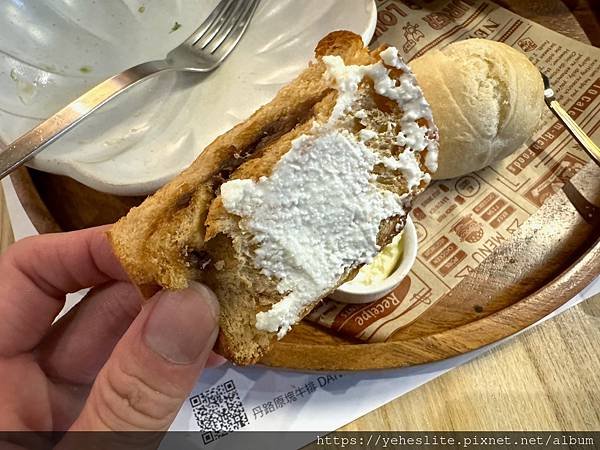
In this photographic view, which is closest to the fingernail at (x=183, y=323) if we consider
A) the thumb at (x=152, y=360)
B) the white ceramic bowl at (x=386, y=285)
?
the thumb at (x=152, y=360)

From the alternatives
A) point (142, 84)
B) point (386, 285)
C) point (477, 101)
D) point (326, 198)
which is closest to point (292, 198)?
point (326, 198)

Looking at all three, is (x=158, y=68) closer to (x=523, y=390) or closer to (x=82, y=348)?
(x=82, y=348)

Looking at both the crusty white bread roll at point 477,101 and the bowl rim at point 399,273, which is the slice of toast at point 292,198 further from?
the crusty white bread roll at point 477,101

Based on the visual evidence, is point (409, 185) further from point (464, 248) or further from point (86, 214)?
point (86, 214)

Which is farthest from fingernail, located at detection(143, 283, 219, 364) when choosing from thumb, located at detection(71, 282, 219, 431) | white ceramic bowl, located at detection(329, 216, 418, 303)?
white ceramic bowl, located at detection(329, 216, 418, 303)

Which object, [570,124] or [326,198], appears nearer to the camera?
[326,198]
